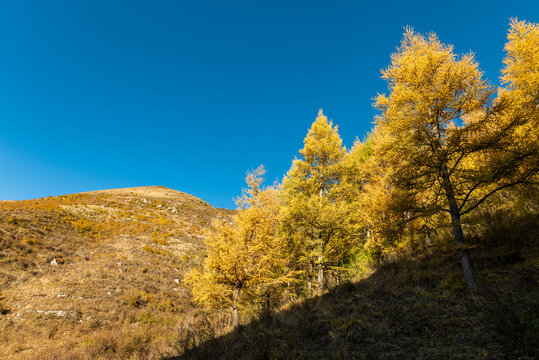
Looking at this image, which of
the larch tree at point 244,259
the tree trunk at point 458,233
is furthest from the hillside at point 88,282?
the tree trunk at point 458,233

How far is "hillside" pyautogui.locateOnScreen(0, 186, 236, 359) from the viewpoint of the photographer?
11.8 meters

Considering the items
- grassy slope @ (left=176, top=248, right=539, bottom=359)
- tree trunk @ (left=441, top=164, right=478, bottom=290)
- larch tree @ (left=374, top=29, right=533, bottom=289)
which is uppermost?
larch tree @ (left=374, top=29, right=533, bottom=289)

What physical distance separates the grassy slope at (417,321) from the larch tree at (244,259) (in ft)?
7.62

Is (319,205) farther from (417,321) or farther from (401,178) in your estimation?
(417,321)

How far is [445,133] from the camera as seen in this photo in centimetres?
797

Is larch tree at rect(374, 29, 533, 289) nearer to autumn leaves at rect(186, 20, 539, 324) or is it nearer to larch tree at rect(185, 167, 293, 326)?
autumn leaves at rect(186, 20, 539, 324)

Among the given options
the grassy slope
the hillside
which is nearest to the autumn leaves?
the grassy slope

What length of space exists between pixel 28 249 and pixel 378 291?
81.1ft

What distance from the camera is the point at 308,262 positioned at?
14055mm

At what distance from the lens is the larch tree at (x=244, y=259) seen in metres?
10.9

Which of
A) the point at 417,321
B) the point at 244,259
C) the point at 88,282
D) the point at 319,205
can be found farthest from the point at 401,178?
the point at 88,282

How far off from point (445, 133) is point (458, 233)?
336 centimetres

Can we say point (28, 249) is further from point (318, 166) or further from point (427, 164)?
point (427, 164)

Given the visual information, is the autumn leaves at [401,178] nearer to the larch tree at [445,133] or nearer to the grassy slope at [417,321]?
the larch tree at [445,133]
